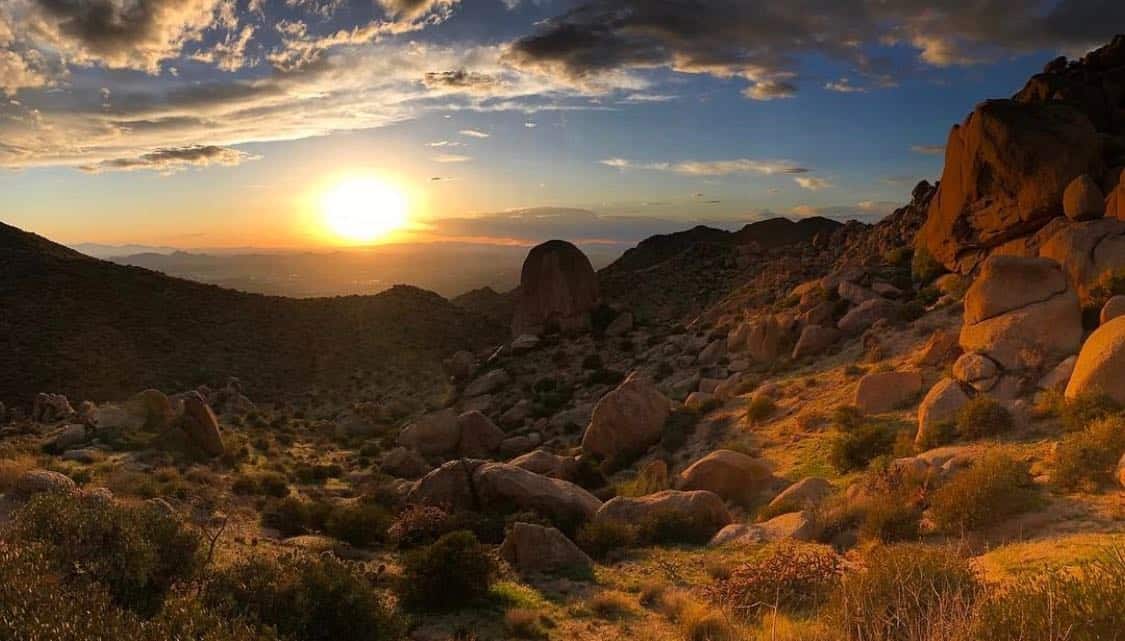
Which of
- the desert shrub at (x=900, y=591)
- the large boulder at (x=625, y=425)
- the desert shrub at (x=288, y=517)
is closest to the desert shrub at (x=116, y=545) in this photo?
the desert shrub at (x=288, y=517)

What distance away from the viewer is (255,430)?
3111cm

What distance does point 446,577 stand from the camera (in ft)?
35.3

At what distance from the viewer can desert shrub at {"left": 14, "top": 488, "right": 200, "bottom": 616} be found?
827cm

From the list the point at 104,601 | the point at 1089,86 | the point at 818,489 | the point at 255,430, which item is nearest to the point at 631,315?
the point at 255,430

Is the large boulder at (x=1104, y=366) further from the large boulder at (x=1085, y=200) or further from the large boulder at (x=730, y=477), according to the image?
the large boulder at (x=1085, y=200)

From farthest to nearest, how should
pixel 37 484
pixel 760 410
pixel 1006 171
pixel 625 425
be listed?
1. pixel 1006 171
2. pixel 625 425
3. pixel 760 410
4. pixel 37 484

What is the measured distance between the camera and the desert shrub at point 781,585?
9.20 m

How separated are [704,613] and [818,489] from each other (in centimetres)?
637

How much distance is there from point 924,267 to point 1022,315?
11.9 meters

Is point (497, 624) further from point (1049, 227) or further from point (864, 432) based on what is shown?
point (1049, 227)

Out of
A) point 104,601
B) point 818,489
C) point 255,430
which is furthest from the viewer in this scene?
point 255,430

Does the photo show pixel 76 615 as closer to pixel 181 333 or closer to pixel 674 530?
pixel 674 530

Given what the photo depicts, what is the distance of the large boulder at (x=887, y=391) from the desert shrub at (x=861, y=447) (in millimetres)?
1809

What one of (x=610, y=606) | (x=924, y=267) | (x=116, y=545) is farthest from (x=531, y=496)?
(x=924, y=267)
